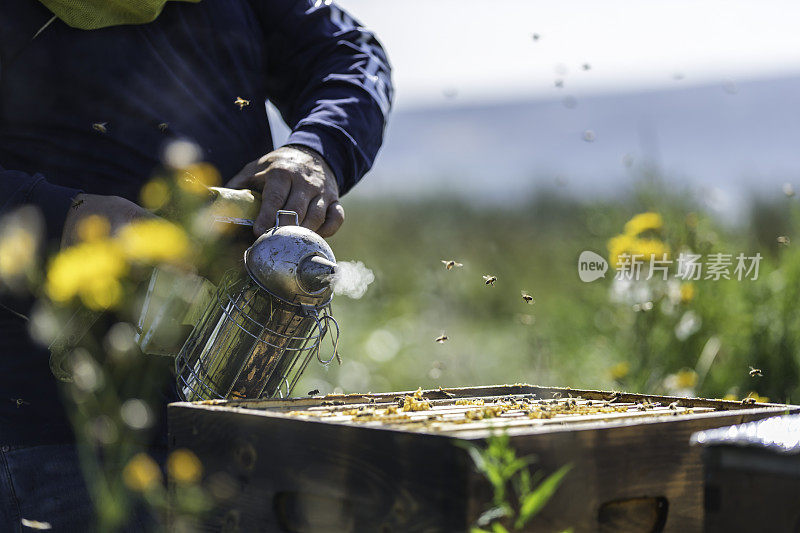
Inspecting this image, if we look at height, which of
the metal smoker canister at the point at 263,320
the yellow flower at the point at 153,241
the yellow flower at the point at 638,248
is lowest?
the metal smoker canister at the point at 263,320

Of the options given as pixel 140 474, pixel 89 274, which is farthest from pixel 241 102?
pixel 140 474

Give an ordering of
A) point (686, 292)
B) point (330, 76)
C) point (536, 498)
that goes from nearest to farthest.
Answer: point (536, 498) < point (330, 76) < point (686, 292)

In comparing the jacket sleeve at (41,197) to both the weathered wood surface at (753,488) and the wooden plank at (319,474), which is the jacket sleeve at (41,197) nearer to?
the wooden plank at (319,474)

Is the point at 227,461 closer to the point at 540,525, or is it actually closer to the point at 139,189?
the point at 540,525

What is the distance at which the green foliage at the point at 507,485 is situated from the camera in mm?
1273

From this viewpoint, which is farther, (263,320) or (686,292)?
(686,292)

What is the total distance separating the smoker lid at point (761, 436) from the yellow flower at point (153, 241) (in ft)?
3.72

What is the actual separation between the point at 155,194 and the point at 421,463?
1162 mm

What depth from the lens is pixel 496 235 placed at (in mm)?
13070

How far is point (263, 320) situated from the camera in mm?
1945

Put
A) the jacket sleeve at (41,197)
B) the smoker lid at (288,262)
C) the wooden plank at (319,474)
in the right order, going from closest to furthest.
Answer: the wooden plank at (319,474) < the smoker lid at (288,262) < the jacket sleeve at (41,197)

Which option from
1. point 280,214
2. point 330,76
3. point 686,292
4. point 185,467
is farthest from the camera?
point 686,292

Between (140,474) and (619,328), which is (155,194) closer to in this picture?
(140,474)

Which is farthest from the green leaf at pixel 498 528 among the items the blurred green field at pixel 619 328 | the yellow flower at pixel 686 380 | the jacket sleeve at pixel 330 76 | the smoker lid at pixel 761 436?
the yellow flower at pixel 686 380
